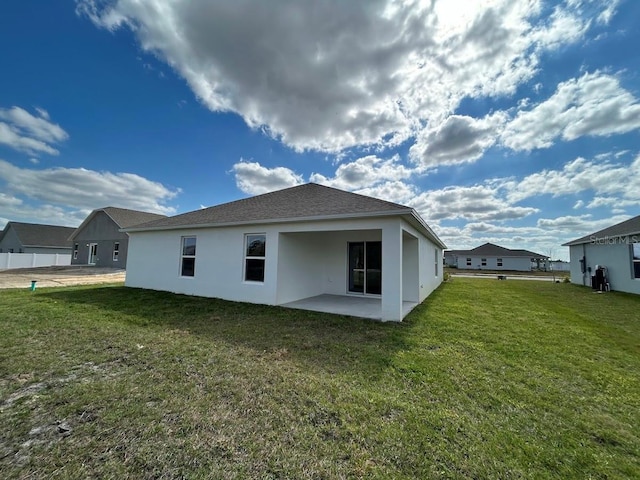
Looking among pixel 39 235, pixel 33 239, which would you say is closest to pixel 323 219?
pixel 33 239

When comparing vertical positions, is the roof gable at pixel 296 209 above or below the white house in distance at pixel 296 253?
above

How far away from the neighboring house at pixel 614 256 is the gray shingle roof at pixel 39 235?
167 feet

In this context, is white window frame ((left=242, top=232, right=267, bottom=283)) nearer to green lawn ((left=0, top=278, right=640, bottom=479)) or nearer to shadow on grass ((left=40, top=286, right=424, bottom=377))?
shadow on grass ((left=40, top=286, right=424, bottom=377))

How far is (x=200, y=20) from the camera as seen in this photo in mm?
7199

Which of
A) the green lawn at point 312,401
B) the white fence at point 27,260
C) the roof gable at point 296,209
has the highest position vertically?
the roof gable at point 296,209

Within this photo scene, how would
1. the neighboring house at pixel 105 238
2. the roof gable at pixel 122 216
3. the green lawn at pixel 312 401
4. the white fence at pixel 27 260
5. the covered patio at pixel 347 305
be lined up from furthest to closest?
1. the white fence at pixel 27 260
2. the roof gable at pixel 122 216
3. the neighboring house at pixel 105 238
4. the covered patio at pixel 347 305
5. the green lawn at pixel 312 401

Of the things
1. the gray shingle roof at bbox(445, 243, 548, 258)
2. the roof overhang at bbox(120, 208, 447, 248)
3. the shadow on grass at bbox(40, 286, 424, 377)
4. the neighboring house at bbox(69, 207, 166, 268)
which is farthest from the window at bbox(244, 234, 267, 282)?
the gray shingle roof at bbox(445, 243, 548, 258)

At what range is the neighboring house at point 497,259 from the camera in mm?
40469

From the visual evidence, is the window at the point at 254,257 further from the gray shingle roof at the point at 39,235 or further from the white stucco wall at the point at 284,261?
the gray shingle roof at the point at 39,235

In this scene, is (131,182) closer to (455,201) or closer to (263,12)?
(263,12)

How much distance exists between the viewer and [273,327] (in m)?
5.89

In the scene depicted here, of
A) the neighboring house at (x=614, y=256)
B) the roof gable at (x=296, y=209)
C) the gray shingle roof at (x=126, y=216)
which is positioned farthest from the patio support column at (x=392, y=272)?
the gray shingle roof at (x=126, y=216)

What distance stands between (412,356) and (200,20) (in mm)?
9773

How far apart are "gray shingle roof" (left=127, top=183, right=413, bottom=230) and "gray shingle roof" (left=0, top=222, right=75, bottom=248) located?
32354 mm
